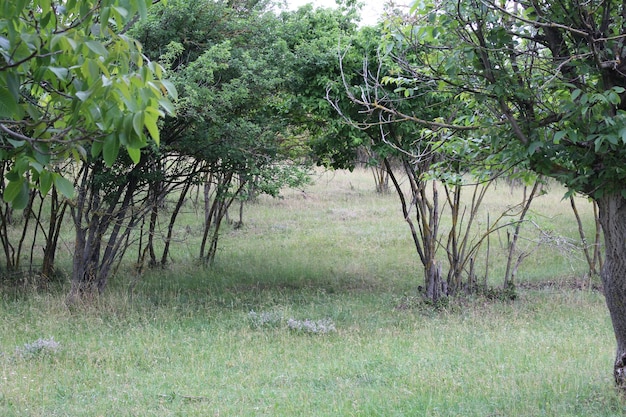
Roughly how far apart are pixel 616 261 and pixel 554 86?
5.07 feet

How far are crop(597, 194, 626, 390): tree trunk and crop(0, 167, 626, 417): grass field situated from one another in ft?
2.12

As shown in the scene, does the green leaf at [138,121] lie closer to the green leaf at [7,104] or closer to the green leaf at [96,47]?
the green leaf at [96,47]

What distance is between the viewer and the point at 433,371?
7.04m

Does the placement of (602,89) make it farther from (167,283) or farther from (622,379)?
(167,283)

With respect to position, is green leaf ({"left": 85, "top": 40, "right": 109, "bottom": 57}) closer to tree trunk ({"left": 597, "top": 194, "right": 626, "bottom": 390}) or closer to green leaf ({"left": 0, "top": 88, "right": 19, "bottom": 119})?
green leaf ({"left": 0, "top": 88, "right": 19, "bottom": 119})

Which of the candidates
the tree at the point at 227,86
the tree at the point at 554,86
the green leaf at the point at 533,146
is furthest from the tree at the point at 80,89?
the tree at the point at 227,86

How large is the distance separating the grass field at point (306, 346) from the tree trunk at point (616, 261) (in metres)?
0.65

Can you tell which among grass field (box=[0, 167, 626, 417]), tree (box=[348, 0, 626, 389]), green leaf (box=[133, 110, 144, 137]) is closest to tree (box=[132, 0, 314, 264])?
grass field (box=[0, 167, 626, 417])

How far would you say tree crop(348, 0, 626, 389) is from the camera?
4.86 meters

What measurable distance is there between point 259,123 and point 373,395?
661cm

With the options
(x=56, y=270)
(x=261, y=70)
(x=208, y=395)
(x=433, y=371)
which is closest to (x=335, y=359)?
(x=433, y=371)

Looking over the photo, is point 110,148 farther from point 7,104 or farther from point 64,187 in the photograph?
point 7,104

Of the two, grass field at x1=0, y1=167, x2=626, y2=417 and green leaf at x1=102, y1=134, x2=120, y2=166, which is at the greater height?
green leaf at x1=102, y1=134, x2=120, y2=166

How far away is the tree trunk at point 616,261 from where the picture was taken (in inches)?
214
